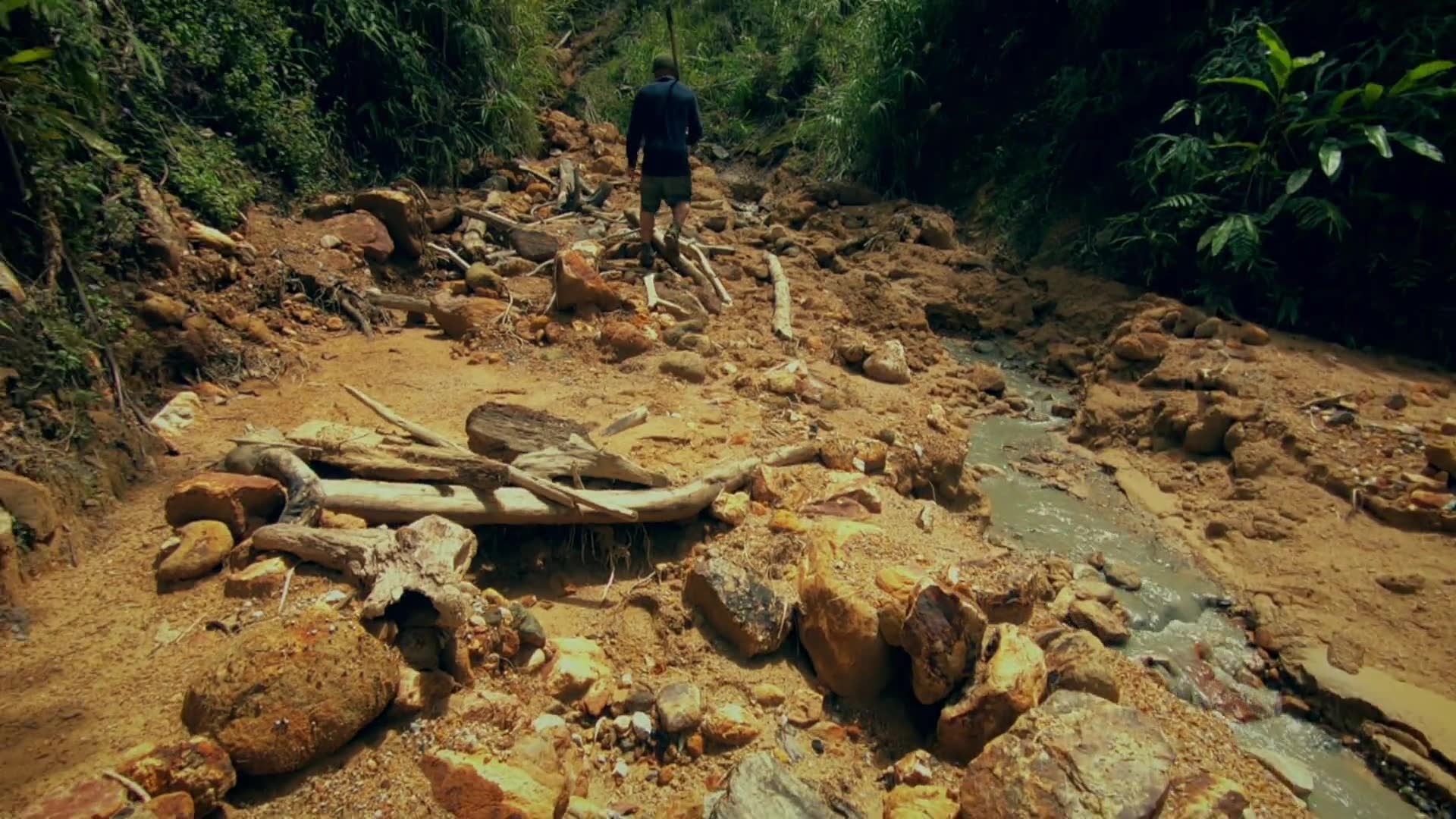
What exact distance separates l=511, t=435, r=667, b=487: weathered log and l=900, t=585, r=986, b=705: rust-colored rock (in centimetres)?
121

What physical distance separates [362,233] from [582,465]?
3.75 meters

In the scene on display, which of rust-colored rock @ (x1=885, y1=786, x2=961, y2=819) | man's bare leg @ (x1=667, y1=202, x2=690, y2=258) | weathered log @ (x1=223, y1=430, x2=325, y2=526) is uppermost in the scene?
man's bare leg @ (x1=667, y1=202, x2=690, y2=258)

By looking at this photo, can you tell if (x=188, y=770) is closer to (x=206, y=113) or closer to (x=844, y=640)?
(x=844, y=640)

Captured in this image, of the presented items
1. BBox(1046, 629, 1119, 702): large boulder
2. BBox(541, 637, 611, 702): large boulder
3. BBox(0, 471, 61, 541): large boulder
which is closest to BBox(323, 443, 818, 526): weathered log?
BBox(541, 637, 611, 702): large boulder

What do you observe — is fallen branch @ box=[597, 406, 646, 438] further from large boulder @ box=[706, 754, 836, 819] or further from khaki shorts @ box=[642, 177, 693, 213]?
khaki shorts @ box=[642, 177, 693, 213]

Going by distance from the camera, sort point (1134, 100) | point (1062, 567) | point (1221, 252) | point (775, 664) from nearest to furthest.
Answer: point (775, 664)
point (1062, 567)
point (1221, 252)
point (1134, 100)

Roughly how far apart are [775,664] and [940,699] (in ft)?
1.90

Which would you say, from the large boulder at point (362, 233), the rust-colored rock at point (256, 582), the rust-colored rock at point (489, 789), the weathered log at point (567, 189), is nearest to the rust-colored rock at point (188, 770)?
the rust-colored rock at point (489, 789)

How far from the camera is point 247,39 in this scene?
5.87 m

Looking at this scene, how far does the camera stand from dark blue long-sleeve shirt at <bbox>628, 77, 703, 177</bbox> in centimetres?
595

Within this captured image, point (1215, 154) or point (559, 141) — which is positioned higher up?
point (1215, 154)

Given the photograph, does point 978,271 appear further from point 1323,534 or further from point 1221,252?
point 1323,534

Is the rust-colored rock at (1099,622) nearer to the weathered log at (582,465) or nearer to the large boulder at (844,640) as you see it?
the large boulder at (844,640)

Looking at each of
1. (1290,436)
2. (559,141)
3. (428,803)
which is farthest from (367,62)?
(1290,436)
